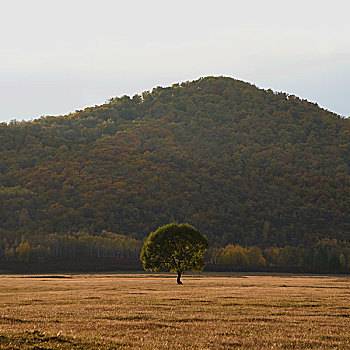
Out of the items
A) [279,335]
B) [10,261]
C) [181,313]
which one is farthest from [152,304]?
[10,261]

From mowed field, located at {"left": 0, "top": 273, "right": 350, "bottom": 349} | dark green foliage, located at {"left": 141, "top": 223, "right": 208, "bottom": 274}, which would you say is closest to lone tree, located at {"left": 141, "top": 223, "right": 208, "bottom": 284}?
dark green foliage, located at {"left": 141, "top": 223, "right": 208, "bottom": 274}

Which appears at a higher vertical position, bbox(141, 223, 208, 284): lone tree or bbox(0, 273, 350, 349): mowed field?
bbox(141, 223, 208, 284): lone tree

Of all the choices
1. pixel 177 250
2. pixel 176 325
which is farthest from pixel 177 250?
pixel 176 325

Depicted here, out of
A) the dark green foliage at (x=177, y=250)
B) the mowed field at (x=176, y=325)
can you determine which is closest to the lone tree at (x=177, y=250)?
the dark green foliage at (x=177, y=250)

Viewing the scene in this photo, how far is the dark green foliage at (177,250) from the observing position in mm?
84750

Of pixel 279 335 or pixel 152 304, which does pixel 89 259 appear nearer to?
pixel 152 304

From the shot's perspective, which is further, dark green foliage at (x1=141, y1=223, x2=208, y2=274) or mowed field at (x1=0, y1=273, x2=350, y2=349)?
dark green foliage at (x1=141, y1=223, x2=208, y2=274)

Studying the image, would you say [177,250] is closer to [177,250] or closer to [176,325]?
[177,250]

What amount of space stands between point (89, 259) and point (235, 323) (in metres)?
172

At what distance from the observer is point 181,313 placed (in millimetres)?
36375

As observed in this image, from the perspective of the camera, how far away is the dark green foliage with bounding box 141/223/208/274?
8475cm

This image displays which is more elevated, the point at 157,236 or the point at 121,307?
the point at 157,236

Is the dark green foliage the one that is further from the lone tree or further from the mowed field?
the mowed field

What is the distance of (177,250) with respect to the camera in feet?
278
